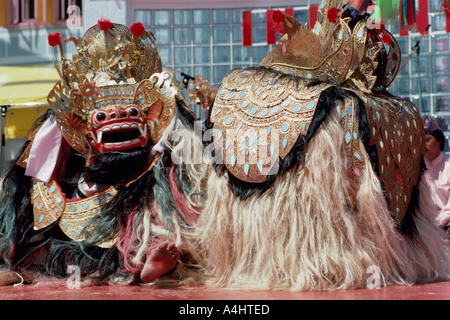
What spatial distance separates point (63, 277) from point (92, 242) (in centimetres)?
21

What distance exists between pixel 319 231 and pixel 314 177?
0.22 meters

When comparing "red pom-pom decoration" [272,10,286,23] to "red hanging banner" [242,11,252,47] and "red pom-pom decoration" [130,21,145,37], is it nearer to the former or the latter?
"red pom-pom decoration" [130,21,145,37]

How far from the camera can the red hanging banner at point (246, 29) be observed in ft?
20.8

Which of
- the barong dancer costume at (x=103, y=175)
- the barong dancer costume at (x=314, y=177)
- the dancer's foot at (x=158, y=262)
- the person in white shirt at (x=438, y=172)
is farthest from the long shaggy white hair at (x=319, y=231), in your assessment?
the person in white shirt at (x=438, y=172)

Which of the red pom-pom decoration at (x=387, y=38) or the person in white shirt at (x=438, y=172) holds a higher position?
the red pom-pom decoration at (x=387, y=38)

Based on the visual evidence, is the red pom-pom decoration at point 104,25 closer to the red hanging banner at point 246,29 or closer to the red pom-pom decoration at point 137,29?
the red pom-pom decoration at point 137,29

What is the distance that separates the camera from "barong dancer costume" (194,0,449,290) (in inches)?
104

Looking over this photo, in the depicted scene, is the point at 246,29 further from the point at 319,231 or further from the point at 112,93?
the point at 319,231

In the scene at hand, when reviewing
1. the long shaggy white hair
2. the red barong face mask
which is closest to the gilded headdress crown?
the long shaggy white hair

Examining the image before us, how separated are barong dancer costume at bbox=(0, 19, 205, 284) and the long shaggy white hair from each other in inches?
14.7

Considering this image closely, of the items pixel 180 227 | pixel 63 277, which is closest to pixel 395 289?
pixel 180 227

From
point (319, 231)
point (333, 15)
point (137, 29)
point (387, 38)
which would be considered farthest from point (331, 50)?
point (137, 29)

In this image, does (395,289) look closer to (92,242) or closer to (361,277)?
(361,277)

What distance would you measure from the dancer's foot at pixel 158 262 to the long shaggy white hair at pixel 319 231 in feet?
0.89
